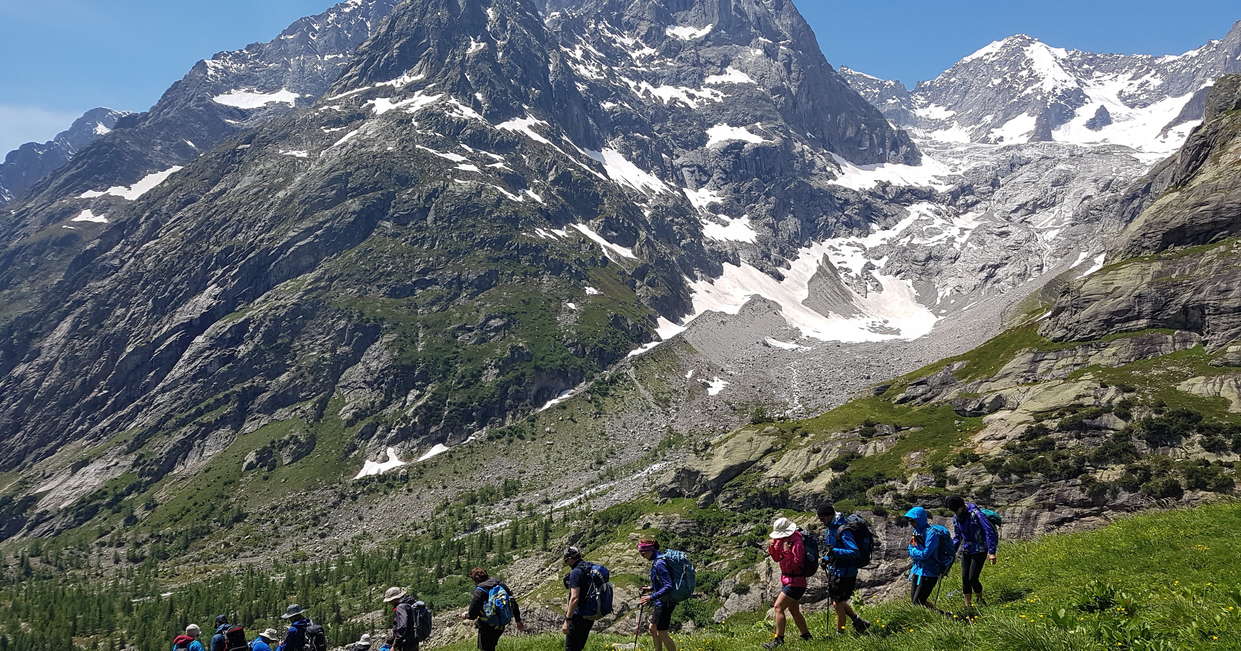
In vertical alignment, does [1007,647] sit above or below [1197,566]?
above

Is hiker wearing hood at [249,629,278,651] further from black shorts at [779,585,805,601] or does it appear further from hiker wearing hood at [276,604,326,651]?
black shorts at [779,585,805,601]

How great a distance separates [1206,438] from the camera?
214 feet

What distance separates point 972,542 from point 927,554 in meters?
1.98

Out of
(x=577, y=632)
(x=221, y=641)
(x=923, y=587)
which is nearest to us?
(x=577, y=632)

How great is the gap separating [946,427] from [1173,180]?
415ft

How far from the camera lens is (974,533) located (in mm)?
18562

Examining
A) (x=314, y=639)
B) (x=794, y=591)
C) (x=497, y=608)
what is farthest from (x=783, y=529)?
(x=314, y=639)

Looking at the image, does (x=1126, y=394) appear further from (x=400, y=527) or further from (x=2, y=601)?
(x=2, y=601)

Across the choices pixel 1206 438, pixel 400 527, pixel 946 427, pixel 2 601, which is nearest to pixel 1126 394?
pixel 1206 438

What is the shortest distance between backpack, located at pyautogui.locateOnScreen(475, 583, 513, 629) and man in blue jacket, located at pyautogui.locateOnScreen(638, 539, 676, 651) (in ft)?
12.4

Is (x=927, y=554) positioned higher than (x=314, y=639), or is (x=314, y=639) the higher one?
(x=314, y=639)

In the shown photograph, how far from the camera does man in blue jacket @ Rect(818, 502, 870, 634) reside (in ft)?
52.7

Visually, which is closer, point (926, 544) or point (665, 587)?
point (665, 587)

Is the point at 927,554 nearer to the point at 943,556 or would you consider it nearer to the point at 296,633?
the point at 943,556
